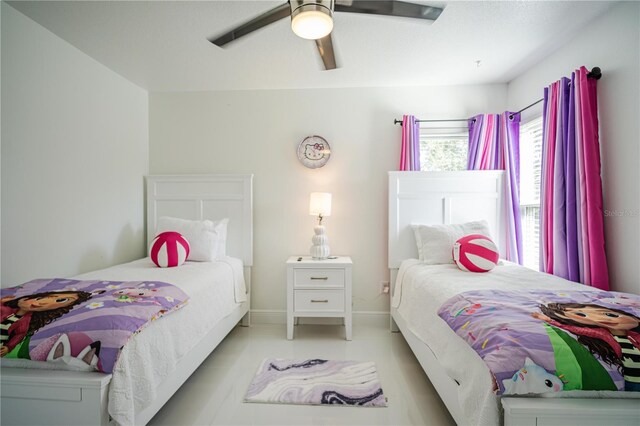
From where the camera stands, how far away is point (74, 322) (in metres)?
1.32

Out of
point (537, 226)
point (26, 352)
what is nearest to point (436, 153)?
point (537, 226)

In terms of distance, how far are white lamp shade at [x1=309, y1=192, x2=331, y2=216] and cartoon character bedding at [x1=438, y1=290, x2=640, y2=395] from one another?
5.59 feet

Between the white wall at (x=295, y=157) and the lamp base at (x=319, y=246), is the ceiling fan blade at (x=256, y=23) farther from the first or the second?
the lamp base at (x=319, y=246)

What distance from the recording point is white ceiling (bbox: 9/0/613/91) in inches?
79.2

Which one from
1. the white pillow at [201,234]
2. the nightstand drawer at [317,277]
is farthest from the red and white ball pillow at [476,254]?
the white pillow at [201,234]

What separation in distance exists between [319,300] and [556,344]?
6.32 ft

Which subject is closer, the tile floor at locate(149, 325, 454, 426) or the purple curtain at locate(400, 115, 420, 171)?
the tile floor at locate(149, 325, 454, 426)

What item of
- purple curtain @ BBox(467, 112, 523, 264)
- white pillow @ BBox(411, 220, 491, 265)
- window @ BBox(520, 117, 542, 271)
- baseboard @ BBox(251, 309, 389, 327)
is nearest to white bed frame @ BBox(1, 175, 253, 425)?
baseboard @ BBox(251, 309, 389, 327)

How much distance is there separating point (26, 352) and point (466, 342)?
1.72 meters

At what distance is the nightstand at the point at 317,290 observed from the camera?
2.83 m

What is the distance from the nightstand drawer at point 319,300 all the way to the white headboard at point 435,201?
0.61 m

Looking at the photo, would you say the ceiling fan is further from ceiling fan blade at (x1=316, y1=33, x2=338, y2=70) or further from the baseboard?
the baseboard

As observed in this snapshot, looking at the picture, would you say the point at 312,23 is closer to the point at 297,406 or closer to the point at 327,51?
the point at 327,51

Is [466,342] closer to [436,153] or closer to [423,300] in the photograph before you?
[423,300]
